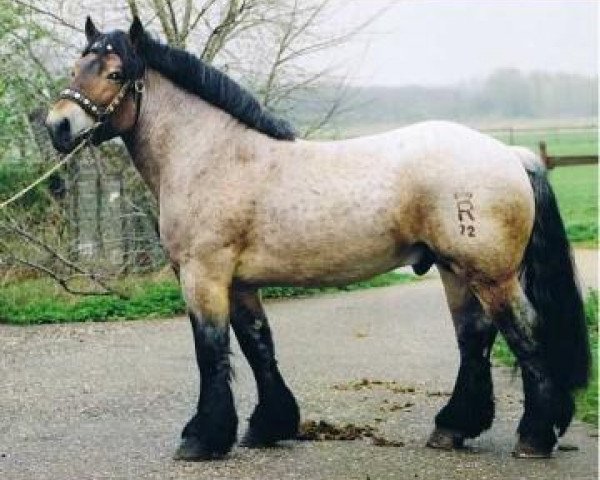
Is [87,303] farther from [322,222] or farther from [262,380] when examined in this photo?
[322,222]

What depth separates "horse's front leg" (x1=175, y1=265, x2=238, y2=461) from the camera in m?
4.96

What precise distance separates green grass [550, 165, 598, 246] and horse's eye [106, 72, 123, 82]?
7.51m

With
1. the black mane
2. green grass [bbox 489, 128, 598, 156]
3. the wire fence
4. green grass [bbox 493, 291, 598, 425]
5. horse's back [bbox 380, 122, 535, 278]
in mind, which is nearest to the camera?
horse's back [bbox 380, 122, 535, 278]

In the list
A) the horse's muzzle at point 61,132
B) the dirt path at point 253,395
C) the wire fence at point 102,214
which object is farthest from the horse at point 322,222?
the wire fence at point 102,214

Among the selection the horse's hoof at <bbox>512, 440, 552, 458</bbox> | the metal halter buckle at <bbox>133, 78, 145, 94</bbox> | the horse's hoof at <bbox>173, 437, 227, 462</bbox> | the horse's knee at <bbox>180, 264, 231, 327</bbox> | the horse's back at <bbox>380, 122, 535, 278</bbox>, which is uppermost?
the metal halter buckle at <bbox>133, 78, 145, 94</bbox>

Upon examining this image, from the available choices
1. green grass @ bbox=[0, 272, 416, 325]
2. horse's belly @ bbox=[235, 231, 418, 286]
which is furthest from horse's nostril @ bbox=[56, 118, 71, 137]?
green grass @ bbox=[0, 272, 416, 325]

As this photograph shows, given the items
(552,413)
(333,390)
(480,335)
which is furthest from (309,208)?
(333,390)

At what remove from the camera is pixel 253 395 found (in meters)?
6.57

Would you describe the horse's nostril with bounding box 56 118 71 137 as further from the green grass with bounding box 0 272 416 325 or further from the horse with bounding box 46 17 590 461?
the green grass with bounding box 0 272 416 325

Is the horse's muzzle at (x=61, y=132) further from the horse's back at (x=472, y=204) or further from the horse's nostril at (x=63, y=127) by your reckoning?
the horse's back at (x=472, y=204)

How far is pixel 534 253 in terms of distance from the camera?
4980 millimetres

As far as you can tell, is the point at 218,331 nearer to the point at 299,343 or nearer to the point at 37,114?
the point at 299,343

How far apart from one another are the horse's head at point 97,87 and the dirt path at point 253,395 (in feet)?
4.98

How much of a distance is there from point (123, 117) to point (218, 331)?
116 cm
